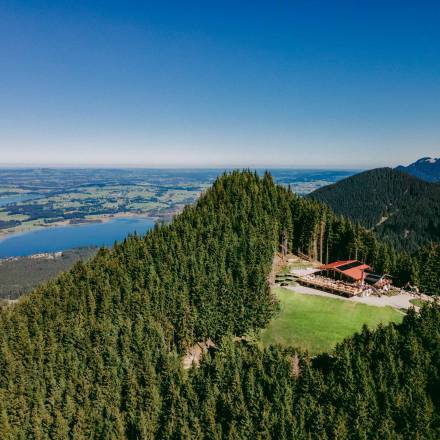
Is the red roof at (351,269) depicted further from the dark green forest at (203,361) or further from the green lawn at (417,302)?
the green lawn at (417,302)

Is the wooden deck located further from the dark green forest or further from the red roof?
the dark green forest

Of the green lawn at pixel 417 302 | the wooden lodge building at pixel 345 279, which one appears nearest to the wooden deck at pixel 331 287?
the wooden lodge building at pixel 345 279

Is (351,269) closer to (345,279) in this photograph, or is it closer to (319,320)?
(345,279)

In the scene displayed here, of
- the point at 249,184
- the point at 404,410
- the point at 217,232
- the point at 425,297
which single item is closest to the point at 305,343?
the point at 404,410

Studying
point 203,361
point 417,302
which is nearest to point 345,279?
point 417,302

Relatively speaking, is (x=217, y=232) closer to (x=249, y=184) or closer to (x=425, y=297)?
(x=249, y=184)
